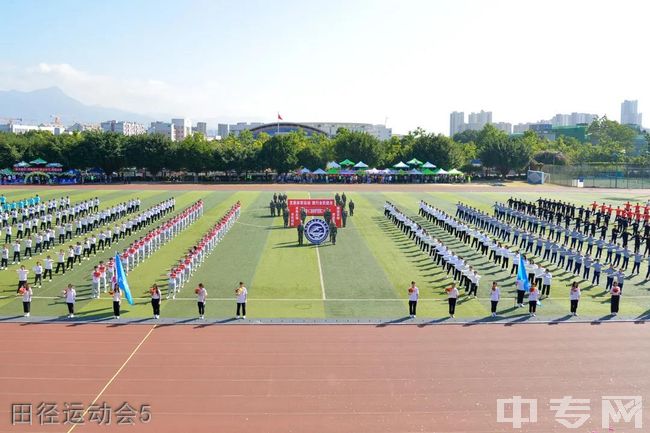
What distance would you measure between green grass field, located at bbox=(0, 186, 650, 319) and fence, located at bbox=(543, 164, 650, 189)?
49612 millimetres

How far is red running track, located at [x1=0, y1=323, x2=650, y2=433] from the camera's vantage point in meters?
12.1

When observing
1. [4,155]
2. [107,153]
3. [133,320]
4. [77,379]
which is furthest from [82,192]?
[77,379]

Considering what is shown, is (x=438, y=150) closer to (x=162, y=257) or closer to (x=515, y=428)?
(x=162, y=257)

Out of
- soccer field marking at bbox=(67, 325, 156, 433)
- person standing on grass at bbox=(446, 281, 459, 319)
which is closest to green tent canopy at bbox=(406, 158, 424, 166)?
person standing on grass at bbox=(446, 281, 459, 319)

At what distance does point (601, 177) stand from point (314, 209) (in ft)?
187

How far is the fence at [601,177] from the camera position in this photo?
255 feet

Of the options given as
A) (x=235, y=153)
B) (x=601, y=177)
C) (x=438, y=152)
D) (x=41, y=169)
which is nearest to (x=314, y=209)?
(x=235, y=153)

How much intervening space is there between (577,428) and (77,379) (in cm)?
1120

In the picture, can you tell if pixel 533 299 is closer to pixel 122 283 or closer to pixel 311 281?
pixel 311 281

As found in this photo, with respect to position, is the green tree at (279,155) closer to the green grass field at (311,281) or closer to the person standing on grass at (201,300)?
the green grass field at (311,281)

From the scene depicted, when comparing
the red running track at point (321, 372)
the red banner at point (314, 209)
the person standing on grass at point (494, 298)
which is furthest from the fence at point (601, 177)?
the red running track at point (321, 372)

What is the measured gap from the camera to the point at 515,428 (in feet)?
39.0

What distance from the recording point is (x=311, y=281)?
23891mm

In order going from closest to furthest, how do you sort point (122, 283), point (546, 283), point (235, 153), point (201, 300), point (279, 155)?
point (201, 300)
point (122, 283)
point (546, 283)
point (235, 153)
point (279, 155)
